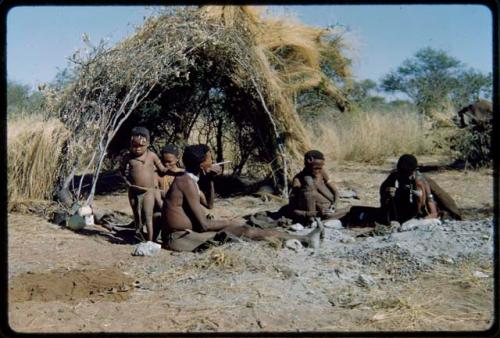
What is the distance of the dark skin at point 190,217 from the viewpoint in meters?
6.48

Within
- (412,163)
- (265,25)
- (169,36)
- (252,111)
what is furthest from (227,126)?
(412,163)

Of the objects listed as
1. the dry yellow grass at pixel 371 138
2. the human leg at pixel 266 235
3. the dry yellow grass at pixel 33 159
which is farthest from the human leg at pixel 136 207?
the dry yellow grass at pixel 371 138

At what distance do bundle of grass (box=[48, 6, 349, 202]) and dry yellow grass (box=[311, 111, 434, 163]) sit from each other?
3.48m

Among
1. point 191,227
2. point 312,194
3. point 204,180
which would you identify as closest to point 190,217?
point 191,227

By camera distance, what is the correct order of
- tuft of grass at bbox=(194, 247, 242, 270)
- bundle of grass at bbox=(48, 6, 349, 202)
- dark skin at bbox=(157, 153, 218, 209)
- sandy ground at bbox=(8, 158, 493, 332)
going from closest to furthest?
sandy ground at bbox=(8, 158, 493, 332)
tuft of grass at bbox=(194, 247, 242, 270)
dark skin at bbox=(157, 153, 218, 209)
bundle of grass at bbox=(48, 6, 349, 202)

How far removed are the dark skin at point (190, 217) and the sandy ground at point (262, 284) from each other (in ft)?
0.91

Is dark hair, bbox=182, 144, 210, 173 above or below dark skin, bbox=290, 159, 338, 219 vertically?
above

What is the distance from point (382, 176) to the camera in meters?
13.2

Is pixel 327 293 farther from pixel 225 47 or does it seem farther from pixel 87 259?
pixel 225 47

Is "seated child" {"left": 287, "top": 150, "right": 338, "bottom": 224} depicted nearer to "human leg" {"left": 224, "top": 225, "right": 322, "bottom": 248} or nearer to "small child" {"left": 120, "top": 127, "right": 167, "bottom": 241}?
"human leg" {"left": 224, "top": 225, "right": 322, "bottom": 248}

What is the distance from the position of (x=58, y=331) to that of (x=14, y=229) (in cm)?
344

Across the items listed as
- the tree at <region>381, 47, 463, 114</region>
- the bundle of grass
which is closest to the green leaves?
the tree at <region>381, 47, 463, 114</region>

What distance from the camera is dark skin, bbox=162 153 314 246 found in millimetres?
6477

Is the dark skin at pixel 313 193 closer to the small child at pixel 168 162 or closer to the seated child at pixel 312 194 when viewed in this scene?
the seated child at pixel 312 194
